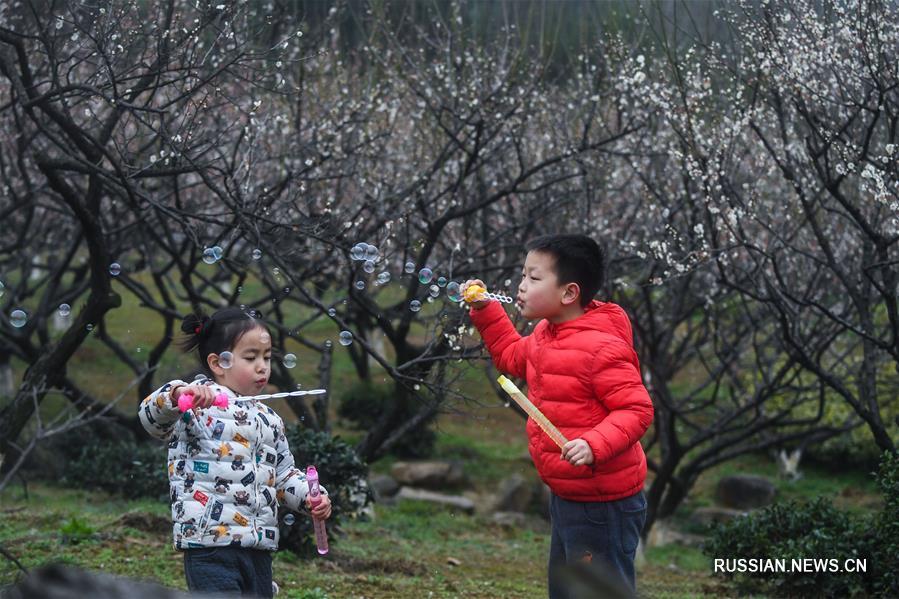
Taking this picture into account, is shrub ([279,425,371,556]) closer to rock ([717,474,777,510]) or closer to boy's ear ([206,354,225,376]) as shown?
boy's ear ([206,354,225,376])

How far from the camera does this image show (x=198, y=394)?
3840 mm

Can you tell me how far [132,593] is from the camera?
79.5 inches

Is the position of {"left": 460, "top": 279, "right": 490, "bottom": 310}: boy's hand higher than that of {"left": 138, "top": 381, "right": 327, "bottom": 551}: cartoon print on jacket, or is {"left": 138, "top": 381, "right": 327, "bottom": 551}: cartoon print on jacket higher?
→ {"left": 460, "top": 279, "right": 490, "bottom": 310}: boy's hand

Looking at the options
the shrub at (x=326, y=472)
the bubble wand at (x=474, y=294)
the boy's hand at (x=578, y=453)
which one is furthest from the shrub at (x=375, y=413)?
the boy's hand at (x=578, y=453)

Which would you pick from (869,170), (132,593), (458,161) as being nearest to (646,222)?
(458,161)

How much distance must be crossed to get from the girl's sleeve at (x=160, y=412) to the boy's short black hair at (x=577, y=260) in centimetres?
150

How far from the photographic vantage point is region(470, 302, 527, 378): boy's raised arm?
4.72 meters

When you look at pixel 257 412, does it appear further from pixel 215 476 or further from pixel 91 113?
pixel 91 113

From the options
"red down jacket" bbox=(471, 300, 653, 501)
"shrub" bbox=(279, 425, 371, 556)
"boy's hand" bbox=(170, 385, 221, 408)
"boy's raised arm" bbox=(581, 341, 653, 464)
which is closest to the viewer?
"boy's hand" bbox=(170, 385, 221, 408)

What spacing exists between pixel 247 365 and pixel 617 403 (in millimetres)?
1337

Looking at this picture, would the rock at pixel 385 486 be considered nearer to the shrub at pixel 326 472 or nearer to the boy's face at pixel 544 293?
the shrub at pixel 326 472

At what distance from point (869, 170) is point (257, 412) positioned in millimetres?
4420

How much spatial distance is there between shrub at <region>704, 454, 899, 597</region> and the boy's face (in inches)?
116

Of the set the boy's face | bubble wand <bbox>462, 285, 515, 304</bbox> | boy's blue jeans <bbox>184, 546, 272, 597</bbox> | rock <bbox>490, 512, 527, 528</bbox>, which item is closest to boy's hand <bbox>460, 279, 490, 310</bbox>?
bubble wand <bbox>462, 285, 515, 304</bbox>
